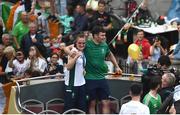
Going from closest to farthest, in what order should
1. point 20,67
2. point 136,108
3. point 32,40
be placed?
1. point 136,108
2. point 20,67
3. point 32,40

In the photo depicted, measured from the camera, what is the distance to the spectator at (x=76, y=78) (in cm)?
1094

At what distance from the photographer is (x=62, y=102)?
11.8 metres

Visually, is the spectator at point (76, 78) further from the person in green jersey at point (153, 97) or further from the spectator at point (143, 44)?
the spectator at point (143, 44)

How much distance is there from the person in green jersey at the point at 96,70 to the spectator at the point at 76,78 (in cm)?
14

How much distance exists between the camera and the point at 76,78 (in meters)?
11.1

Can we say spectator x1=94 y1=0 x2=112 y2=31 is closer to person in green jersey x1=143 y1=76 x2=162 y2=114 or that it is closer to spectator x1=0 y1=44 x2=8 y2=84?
spectator x1=0 y1=44 x2=8 y2=84

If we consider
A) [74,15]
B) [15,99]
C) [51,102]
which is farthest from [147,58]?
[15,99]

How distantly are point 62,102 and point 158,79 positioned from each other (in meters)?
2.55

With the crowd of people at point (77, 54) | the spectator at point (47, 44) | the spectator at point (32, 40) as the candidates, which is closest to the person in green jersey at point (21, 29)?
the crowd of people at point (77, 54)

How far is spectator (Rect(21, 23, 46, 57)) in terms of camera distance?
15070 mm

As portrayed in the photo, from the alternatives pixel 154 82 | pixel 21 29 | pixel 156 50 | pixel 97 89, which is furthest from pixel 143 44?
pixel 154 82

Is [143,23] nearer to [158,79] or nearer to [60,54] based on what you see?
[60,54]

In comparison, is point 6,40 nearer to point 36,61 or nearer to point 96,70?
point 36,61

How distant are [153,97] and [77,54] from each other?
5.78 ft
